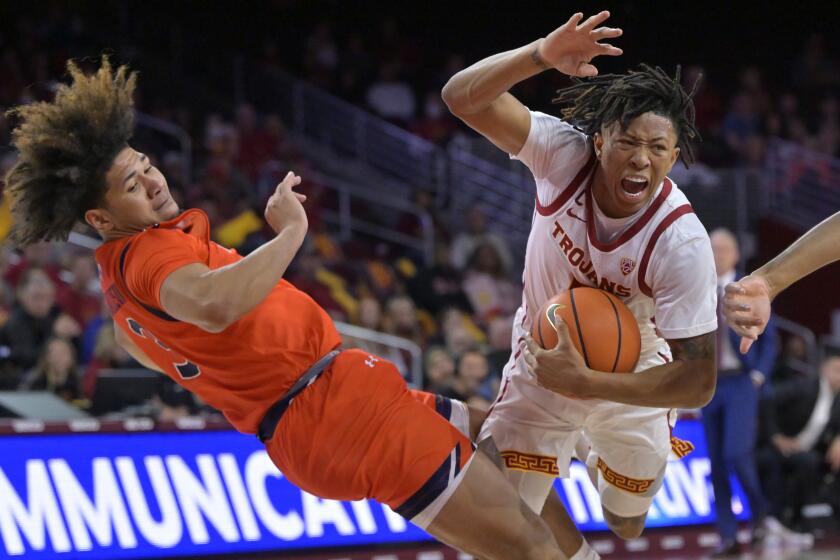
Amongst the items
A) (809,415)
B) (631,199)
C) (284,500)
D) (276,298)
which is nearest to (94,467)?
(284,500)

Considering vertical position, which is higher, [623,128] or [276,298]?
[623,128]

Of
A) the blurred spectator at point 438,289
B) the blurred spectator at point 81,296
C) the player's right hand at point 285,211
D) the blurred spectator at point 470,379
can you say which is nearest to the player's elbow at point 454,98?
the player's right hand at point 285,211

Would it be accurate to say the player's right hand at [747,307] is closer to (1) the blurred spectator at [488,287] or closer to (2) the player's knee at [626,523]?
(2) the player's knee at [626,523]

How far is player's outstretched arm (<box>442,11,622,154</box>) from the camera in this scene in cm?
368

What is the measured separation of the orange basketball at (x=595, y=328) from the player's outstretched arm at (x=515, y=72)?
57 cm

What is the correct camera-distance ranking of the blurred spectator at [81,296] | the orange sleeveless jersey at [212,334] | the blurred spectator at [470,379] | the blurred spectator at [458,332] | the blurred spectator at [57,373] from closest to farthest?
the orange sleeveless jersey at [212,334] < the blurred spectator at [57,373] < the blurred spectator at [470,379] < the blurred spectator at [81,296] < the blurred spectator at [458,332]

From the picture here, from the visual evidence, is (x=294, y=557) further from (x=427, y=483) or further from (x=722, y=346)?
(x=427, y=483)

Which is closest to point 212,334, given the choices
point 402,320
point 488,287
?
point 402,320

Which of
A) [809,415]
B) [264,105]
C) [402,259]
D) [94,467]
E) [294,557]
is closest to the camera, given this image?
[94,467]

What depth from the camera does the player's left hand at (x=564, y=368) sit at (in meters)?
3.71

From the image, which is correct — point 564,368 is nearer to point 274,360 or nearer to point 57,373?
point 274,360

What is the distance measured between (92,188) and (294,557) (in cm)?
387

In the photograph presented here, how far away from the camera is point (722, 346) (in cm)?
803

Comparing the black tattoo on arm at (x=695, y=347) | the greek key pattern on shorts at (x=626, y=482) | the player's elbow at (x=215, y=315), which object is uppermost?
the player's elbow at (x=215, y=315)
